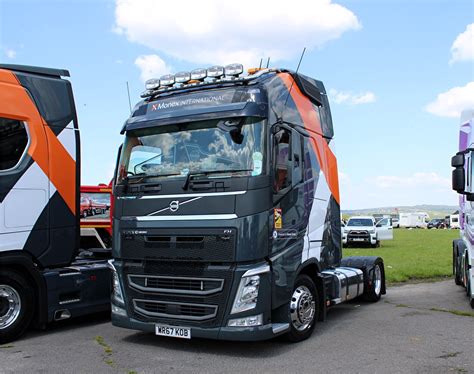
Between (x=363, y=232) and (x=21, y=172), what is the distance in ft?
79.5

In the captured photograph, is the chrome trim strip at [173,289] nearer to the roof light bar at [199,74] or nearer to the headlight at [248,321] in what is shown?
the headlight at [248,321]

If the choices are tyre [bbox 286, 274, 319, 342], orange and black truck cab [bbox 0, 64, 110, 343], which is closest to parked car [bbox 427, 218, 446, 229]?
tyre [bbox 286, 274, 319, 342]

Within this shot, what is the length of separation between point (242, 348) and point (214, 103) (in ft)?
10.3

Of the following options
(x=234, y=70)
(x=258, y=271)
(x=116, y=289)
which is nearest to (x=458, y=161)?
(x=234, y=70)

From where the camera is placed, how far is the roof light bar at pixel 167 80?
7.65m

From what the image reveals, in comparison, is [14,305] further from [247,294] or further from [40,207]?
[247,294]

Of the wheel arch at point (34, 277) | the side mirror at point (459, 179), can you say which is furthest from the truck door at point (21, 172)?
the side mirror at point (459, 179)

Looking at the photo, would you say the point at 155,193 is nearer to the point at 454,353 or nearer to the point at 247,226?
the point at 247,226

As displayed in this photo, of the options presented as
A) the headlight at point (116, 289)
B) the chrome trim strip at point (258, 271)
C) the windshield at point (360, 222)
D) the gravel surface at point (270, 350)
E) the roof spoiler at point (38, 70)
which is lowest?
the gravel surface at point (270, 350)

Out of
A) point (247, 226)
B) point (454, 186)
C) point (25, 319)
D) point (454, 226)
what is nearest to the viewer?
point (247, 226)

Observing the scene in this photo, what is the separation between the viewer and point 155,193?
6828 millimetres

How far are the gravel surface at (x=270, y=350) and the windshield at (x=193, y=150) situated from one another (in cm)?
222

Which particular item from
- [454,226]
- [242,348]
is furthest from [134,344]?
[454,226]

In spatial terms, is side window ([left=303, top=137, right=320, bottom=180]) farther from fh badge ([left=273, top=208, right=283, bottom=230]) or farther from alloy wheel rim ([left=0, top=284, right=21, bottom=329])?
alloy wheel rim ([left=0, top=284, right=21, bottom=329])
